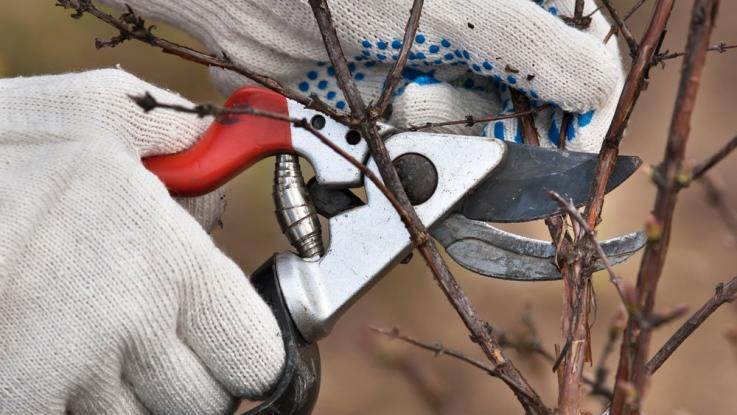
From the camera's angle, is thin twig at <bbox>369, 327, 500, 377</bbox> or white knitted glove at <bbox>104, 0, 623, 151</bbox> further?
white knitted glove at <bbox>104, 0, 623, 151</bbox>

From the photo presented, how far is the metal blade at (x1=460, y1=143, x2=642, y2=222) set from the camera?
1345mm

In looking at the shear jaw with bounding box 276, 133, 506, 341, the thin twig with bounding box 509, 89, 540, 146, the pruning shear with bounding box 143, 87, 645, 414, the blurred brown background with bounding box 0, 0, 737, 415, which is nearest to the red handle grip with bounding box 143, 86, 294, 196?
the pruning shear with bounding box 143, 87, 645, 414

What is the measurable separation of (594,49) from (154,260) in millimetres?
A: 723

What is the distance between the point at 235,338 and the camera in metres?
1.35

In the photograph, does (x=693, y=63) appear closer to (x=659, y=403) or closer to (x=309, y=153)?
(x=309, y=153)

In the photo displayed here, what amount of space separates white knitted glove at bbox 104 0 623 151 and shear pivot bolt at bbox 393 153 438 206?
20 centimetres

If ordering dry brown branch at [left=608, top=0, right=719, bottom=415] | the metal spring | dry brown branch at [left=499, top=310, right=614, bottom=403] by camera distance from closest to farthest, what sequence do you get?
dry brown branch at [left=608, top=0, right=719, bottom=415] < dry brown branch at [left=499, top=310, right=614, bottom=403] < the metal spring

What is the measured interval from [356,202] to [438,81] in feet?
0.96

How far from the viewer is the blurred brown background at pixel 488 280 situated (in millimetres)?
2986

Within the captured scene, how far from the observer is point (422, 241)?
4.16 ft

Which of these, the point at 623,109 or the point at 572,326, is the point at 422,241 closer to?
the point at 572,326

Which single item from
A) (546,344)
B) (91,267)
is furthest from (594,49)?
(546,344)

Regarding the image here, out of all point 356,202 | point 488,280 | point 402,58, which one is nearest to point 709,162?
point 402,58

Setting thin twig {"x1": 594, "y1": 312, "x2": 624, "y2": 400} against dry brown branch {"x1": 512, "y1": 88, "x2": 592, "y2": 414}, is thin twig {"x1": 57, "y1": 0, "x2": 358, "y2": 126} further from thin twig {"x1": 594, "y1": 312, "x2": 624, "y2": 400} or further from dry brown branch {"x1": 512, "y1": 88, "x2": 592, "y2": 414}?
thin twig {"x1": 594, "y1": 312, "x2": 624, "y2": 400}
